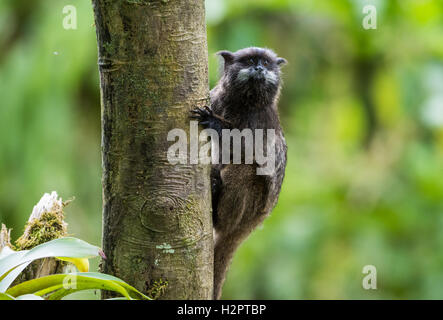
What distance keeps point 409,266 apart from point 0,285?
516cm

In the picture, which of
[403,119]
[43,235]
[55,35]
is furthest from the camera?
[403,119]

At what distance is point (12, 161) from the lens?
5777 mm

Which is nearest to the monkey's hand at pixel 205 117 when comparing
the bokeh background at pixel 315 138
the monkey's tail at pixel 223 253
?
the monkey's tail at pixel 223 253

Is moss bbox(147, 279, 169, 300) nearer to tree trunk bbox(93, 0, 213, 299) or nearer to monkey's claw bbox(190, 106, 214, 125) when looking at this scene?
tree trunk bbox(93, 0, 213, 299)

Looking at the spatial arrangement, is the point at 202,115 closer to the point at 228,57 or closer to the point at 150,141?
the point at 150,141

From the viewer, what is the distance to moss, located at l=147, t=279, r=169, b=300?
2.38 m

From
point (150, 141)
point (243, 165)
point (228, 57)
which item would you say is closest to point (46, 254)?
point (150, 141)

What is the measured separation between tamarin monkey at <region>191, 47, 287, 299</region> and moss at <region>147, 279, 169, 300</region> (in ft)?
3.56

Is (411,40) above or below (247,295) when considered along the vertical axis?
above

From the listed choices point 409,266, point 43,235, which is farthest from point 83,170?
point 409,266

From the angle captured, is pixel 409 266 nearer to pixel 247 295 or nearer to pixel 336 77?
A: pixel 247 295

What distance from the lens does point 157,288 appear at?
2.38 meters

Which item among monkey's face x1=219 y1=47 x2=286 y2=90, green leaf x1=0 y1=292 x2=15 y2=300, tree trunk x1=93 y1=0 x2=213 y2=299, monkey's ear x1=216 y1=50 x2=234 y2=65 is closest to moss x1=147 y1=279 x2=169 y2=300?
tree trunk x1=93 y1=0 x2=213 y2=299

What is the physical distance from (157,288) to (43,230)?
2.62 feet
